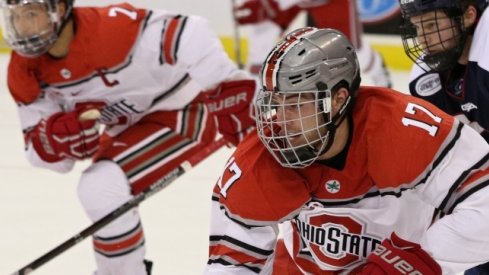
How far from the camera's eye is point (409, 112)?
2031 millimetres

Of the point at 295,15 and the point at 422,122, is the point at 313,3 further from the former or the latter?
the point at 422,122

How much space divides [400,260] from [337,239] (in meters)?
0.22

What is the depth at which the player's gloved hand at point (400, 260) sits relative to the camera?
195 cm

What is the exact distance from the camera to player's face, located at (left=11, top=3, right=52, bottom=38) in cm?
291

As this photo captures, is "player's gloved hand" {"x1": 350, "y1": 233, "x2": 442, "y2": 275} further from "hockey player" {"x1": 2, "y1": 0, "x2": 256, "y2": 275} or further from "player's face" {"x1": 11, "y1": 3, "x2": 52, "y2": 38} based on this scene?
"player's face" {"x1": 11, "y1": 3, "x2": 52, "y2": 38}

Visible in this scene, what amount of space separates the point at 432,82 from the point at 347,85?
2.09 ft

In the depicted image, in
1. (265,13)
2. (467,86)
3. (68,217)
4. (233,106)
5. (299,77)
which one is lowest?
(68,217)

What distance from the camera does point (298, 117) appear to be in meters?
2.00

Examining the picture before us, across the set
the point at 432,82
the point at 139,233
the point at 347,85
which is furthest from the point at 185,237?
the point at 347,85

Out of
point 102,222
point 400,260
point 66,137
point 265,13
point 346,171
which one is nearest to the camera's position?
point 400,260

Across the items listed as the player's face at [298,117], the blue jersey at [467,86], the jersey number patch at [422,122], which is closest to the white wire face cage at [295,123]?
the player's face at [298,117]

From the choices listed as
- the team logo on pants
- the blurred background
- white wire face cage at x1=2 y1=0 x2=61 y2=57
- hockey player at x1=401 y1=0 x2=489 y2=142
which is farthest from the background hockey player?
the blurred background

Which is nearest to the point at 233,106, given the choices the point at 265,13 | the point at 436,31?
the point at 436,31

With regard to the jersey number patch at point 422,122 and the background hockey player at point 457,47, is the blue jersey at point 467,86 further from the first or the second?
the jersey number patch at point 422,122
